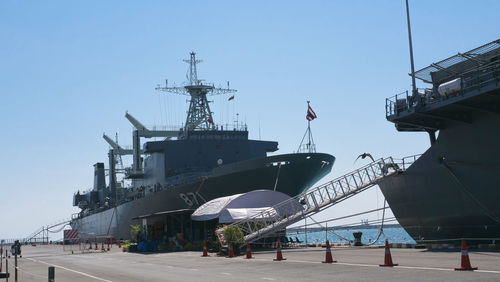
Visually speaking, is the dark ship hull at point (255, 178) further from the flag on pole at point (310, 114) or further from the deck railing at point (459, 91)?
the deck railing at point (459, 91)

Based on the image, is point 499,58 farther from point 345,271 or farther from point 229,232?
point 229,232

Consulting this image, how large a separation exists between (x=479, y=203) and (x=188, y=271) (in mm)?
9893

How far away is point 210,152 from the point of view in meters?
44.6

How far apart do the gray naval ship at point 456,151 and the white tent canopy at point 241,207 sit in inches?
308

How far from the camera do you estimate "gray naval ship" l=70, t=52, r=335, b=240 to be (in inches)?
1444

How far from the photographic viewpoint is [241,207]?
29969mm

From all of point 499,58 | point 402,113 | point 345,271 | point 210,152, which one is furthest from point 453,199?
point 210,152

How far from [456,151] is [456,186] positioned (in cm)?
123

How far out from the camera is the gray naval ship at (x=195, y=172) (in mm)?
36688

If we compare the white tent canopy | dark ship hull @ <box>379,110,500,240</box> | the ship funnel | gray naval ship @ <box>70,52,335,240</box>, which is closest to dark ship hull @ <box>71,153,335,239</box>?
gray naval ship @ <box>70,52,335,240</box>

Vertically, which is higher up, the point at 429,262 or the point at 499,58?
the point at 499,58

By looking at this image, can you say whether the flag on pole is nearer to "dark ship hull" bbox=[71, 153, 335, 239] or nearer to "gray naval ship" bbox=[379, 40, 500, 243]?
"dark ship hull" bbox=[71, 153, 335, 239]

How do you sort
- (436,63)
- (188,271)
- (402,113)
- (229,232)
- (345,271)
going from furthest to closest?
(229,232) → (402,113) → (436,63) → (188,271) → (345,271)

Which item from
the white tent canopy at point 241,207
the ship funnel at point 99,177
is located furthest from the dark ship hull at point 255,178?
the ship funnel at point 99,177
